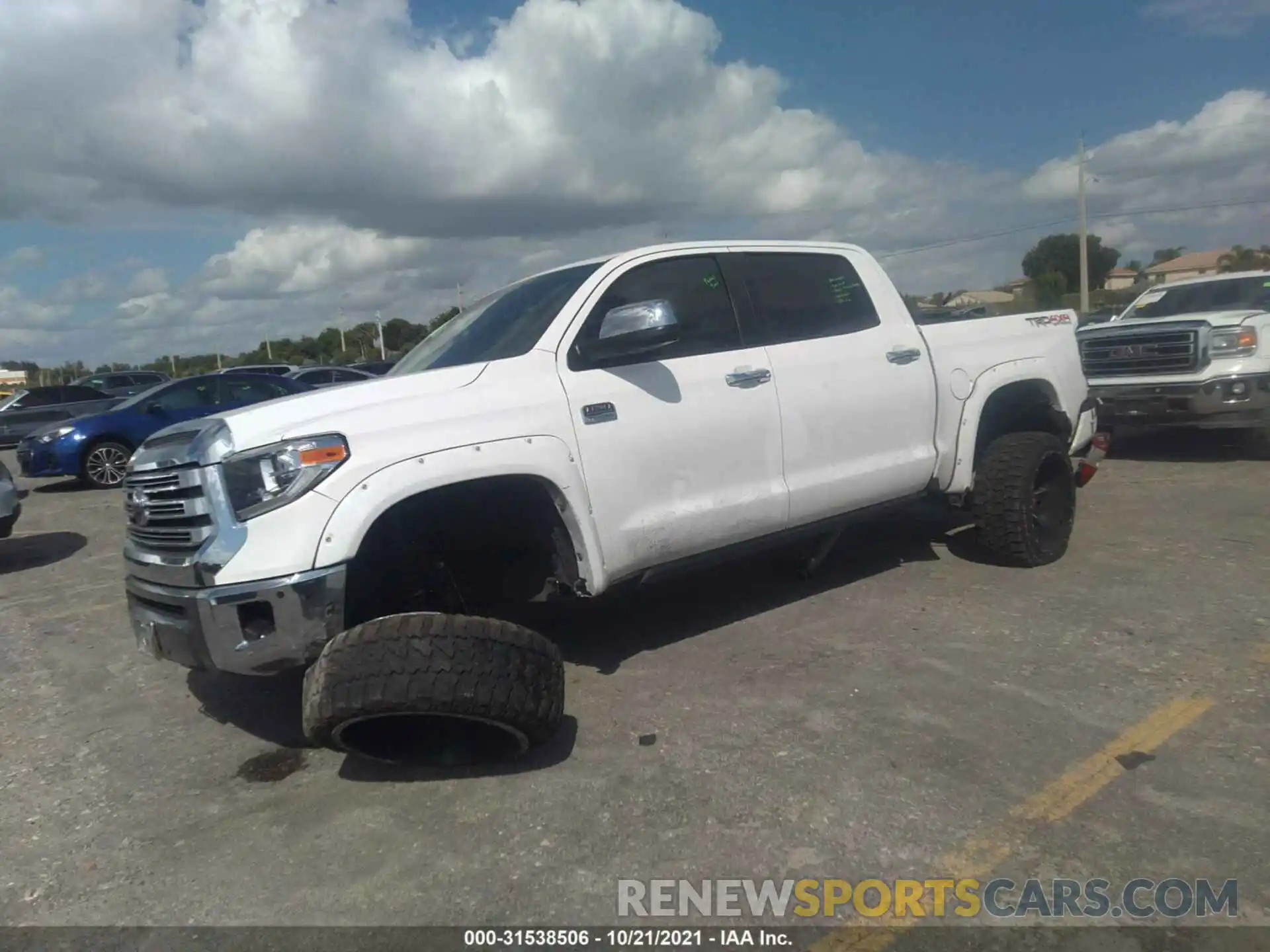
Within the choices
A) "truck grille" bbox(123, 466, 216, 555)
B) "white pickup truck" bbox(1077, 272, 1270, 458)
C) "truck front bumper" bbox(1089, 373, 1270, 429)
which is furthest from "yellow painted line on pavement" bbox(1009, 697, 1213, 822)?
"white pickup truck" bbox(1077, 272, 1270, 458)

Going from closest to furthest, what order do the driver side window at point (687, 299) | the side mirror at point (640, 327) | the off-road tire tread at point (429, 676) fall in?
the off-road tire tread at point (429, 676) → the side mirror at point (640, 327) → the driver side window at point (687, 299)

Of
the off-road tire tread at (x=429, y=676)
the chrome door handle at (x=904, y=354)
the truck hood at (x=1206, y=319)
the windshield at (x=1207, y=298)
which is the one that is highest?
the chrome door handle at (x=904, y=354)

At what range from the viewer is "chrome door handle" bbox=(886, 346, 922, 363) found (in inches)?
203

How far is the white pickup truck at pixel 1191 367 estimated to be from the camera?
8812 millimetres

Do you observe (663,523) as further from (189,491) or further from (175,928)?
(175,928)

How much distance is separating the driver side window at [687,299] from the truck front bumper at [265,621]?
1.68 m

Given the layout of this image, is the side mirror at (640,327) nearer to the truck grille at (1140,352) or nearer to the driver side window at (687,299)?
the driver side window at (687,299)

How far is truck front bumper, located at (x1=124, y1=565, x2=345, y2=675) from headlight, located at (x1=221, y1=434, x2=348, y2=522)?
0.30 metres

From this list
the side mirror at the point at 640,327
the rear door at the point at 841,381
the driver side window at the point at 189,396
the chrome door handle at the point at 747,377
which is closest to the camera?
the side mirror at the point at 640,327

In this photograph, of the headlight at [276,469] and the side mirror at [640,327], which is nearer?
the headlight at [276,469]

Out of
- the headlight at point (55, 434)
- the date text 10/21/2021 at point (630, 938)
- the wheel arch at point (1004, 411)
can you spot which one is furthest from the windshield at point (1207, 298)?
the headlight at point (55, 434)

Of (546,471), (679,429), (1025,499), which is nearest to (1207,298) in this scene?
(1025,499)

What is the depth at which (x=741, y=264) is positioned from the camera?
15.9 feet

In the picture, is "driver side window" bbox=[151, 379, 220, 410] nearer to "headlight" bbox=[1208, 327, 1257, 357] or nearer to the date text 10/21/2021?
"headlight" bbox=[1208, 327, 1257, 357]
